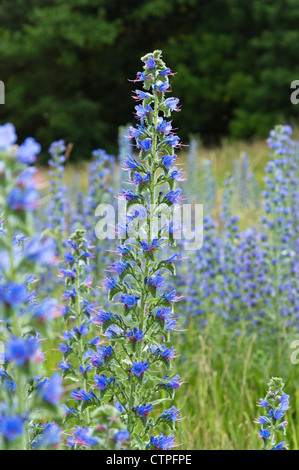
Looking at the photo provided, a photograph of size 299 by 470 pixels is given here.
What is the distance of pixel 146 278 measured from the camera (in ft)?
5.85

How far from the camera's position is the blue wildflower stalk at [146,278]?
5.73 feet

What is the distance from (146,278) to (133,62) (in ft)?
77.4

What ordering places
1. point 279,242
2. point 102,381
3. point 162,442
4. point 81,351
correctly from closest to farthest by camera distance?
point 162,442 → point 102,381 → point 81,351 → point 279,242

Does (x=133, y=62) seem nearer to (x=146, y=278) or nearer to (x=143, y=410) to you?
(x=146, y=278)

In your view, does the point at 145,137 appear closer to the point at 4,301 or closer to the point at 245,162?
the point at 4,301

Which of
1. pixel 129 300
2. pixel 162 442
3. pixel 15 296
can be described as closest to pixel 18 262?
pixel 15 296

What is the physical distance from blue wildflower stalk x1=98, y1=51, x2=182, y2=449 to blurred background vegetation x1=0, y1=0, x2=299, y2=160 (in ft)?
59.2

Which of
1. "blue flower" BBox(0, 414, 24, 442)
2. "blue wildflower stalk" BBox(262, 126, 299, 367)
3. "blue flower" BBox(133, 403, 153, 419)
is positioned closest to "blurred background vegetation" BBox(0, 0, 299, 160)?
"blue wildflower stalk" BBox(262, 126, 299, 367)

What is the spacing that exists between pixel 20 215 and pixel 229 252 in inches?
141

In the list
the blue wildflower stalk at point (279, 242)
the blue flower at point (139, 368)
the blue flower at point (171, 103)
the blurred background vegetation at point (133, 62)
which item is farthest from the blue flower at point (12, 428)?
the blurred background vegetation at point (133, 62)

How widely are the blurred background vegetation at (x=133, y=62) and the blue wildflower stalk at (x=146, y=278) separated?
18.0 meters

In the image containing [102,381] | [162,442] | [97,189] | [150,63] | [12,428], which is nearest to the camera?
[12,428]

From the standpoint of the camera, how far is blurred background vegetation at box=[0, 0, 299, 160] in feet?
65.8

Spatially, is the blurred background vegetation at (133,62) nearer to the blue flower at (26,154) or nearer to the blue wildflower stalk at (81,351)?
the blue wildflower stalk at (81,351)
